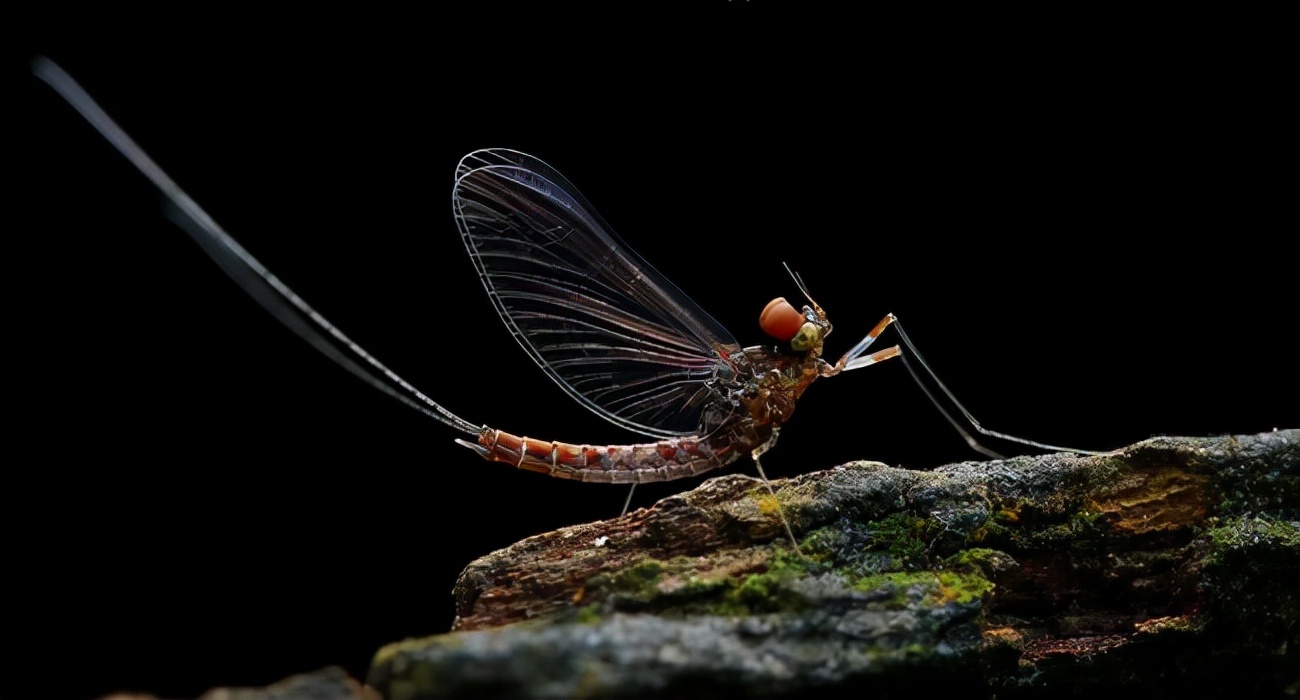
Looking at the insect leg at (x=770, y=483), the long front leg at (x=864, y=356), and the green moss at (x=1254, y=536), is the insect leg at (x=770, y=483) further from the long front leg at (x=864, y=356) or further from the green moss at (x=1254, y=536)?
the green moss at (x=1254, y=536)

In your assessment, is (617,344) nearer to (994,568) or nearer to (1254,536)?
(994,568)

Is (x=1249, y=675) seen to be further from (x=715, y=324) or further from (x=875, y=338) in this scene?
(x=715, y=324)

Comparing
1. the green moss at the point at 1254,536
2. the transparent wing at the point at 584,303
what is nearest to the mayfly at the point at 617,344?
the transparent wing at the point at 584,303

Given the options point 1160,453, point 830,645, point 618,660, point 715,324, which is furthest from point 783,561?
point 1160,453

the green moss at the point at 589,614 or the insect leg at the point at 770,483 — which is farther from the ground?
the insect leg at the point at 770,483

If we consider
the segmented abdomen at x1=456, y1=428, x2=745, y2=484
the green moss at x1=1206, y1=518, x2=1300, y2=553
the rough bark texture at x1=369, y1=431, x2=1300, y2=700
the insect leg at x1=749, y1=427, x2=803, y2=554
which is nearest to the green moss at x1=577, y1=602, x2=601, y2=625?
the rough bark texture at x1=369, y1=431, x2=1300, y2=700

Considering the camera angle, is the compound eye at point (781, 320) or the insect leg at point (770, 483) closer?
the insect leg at point (770, 483)

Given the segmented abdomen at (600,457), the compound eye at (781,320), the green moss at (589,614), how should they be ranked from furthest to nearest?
the compound eye at (781,320) → the segmented abdomen at (600,457) → the green moss at (589,614)

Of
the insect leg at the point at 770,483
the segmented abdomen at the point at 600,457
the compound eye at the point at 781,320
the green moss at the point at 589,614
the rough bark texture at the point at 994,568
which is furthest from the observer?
the compound eye at the point at 781,320
